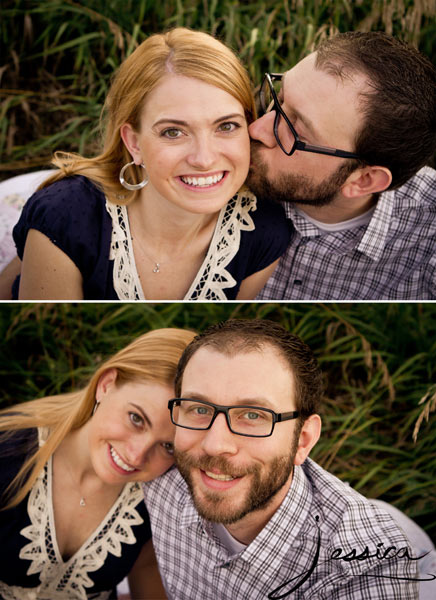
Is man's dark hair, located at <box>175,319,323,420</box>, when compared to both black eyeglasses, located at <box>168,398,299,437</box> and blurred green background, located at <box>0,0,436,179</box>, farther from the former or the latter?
blurred green background, located at <box>0,0,436,179</box>

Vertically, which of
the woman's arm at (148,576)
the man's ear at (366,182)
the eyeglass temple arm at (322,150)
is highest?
the eyeglass temple arm at (322,150)

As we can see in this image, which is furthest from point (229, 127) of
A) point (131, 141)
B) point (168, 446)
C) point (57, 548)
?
point (57, 548)

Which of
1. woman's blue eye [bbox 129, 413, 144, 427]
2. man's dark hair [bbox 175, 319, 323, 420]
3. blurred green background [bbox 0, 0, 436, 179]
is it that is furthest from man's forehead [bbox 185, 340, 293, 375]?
blurred green background [bbox 0, 0, 436, 179]

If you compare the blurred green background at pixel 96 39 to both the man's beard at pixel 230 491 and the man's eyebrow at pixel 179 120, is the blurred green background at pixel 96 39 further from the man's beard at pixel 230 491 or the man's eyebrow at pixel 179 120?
the man's beard at pixel 230 491

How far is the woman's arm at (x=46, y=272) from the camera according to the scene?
153 cm

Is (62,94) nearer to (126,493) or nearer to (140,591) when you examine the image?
(126,493)

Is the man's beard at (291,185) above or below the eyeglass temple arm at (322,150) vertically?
below

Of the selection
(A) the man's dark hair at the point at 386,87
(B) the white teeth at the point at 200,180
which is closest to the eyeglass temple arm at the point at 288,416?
(B) the white teeth at the point at 200,180

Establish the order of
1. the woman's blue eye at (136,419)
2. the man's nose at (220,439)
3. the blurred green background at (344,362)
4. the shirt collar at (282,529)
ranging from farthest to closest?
the blurred green background at (344,362) < the woman's blue eye at (136,419) < the shirt collar at (282,529) < the man's nose at (220,439)

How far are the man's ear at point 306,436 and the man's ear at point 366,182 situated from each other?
58cm

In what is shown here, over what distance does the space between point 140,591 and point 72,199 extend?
97cm

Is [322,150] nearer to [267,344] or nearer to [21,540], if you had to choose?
[267,344]

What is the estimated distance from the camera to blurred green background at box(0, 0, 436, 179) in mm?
1759

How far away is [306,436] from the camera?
1.35 meters
